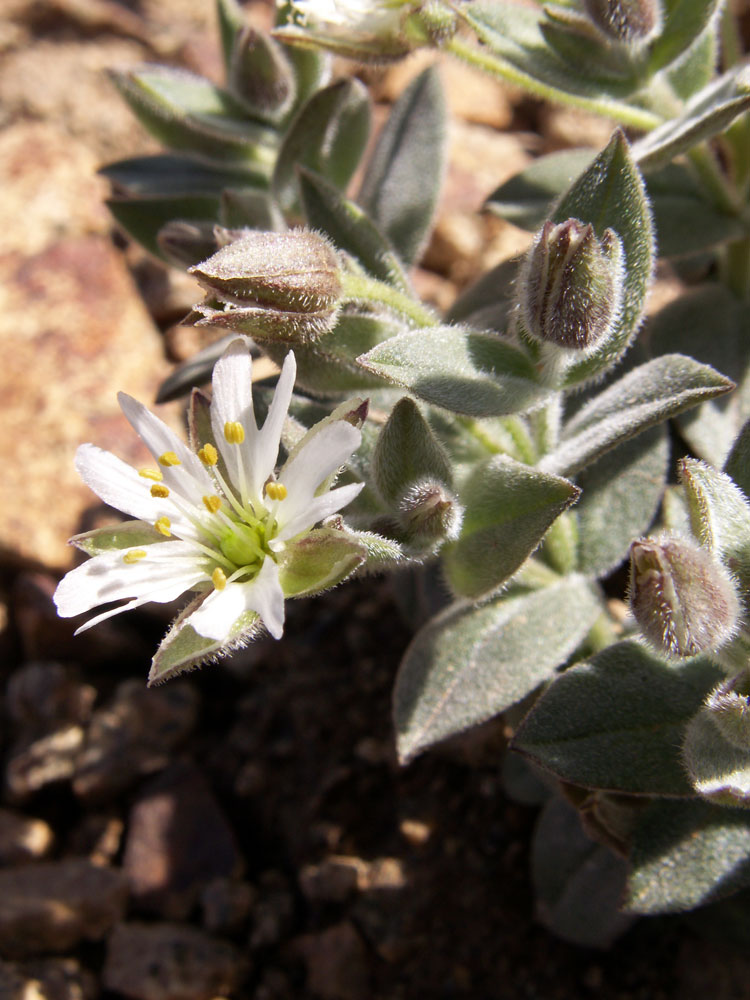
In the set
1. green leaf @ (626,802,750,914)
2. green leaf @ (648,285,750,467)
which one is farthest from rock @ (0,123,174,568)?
green leaf @ (626,802,750,914)

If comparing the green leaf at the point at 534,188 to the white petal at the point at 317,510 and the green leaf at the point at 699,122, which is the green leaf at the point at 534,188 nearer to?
the green leaf at the point at 699,122

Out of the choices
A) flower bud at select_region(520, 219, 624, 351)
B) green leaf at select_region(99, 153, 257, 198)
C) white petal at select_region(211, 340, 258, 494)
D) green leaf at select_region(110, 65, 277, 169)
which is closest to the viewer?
flower bud at select_region(520, 219, 624, 351)

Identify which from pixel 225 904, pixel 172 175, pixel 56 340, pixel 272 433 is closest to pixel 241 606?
pixel 272 433

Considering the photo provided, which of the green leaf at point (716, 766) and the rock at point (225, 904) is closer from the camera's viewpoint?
the green leaf at point (716, 766)

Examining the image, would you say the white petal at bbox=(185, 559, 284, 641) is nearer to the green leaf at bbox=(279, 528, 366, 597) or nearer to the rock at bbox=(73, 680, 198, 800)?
the green leaf at bbox=(279, 528, 366, 597)

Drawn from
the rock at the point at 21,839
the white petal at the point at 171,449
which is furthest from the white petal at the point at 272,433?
the rock at the point at 21,839

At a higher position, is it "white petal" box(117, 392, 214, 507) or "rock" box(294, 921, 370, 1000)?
"white petal" box(117, 392, 214, 507)
